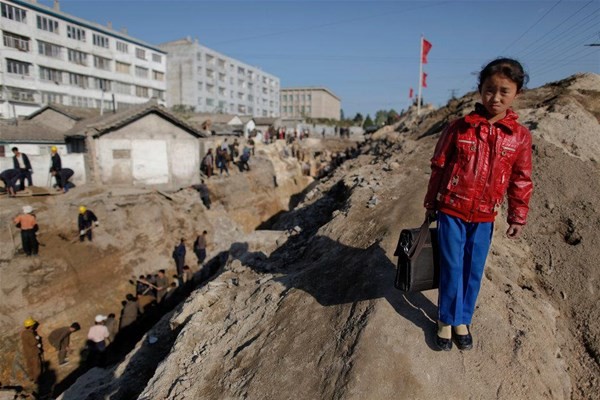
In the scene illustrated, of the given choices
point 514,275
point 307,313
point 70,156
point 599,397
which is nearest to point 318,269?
point 307,313

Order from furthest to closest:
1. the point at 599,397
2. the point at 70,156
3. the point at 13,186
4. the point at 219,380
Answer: the point at 70,156 → the point at 13,186 → the point at 219,380 → the point at 599,397

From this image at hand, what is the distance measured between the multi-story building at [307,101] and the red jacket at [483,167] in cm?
8812

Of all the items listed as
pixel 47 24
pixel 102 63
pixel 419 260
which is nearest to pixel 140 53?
pixel 102 63

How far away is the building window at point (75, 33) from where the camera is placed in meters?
35.6

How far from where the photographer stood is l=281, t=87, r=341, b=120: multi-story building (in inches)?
3546

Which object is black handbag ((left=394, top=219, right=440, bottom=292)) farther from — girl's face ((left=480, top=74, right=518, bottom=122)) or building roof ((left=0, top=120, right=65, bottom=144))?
building roof ((left=0, top=120, right=65, bottom=144))

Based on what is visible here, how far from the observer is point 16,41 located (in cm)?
3100

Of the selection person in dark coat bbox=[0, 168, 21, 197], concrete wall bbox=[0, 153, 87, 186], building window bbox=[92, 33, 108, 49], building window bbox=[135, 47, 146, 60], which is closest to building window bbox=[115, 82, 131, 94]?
building window bbox=[135, 47, 146, 60]

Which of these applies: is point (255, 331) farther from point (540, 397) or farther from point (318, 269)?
point (540, 397)

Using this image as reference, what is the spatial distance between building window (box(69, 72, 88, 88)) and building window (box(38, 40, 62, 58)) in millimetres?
2188

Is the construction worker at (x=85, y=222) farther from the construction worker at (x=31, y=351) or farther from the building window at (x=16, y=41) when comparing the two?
the building window at (x=16, y=41)

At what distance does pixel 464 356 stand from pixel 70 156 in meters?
18.6

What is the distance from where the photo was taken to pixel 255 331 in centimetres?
432

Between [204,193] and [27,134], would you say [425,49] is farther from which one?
[27,134]
